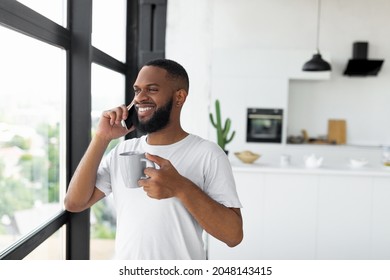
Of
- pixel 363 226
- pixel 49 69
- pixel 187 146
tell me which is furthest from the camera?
pixel 363 226

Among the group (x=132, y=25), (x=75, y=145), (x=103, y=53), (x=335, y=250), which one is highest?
(x=132, y=25)

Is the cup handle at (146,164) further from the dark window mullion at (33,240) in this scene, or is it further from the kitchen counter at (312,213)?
the kitchen counter at (312,213)

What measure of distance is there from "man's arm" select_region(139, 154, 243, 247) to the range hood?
Answer: 12.3ft

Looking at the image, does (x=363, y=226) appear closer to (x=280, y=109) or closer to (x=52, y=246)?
(x=52, y=246)

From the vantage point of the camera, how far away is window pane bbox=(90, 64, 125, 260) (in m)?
1.61

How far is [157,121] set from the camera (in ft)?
2.65

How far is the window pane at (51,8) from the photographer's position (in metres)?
1.12

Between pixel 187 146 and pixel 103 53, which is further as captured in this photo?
pixel 103 53

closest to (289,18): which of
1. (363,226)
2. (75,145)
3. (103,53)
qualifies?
(363,226)

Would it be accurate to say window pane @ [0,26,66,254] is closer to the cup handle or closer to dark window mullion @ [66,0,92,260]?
dark window mullion @ [66,0,92,260]

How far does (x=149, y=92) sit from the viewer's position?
793 mm

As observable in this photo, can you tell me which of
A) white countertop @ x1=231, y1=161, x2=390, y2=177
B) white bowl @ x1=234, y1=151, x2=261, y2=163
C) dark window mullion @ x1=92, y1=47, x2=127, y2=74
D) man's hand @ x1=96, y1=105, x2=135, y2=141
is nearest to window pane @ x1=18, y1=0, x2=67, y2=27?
dark window mullion @ x1=92, y1=47, x2=127, y2=74

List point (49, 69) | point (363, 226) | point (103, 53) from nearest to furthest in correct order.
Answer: point (49, 69), point (103, 53), point (363, 226)

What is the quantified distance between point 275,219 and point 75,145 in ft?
4.19
